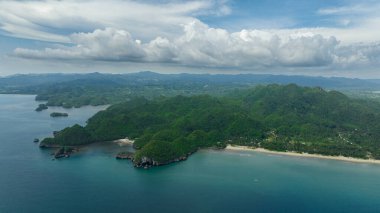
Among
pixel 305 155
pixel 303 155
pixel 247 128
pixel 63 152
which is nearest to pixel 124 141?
pixel 63 152

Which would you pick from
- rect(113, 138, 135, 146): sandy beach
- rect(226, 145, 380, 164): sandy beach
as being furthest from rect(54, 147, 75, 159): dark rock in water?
rect(226, 145, 380, 164): sandy beach

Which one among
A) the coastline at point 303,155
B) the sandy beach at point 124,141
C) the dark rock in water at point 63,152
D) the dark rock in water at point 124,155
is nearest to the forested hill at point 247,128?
the sandy beach at point 124,141

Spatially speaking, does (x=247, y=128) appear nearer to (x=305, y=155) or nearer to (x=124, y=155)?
(x=305, y=155)

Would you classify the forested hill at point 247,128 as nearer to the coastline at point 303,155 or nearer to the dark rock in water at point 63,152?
the coastline at point 303,155

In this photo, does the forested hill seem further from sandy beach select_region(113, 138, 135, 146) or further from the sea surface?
the sea surface

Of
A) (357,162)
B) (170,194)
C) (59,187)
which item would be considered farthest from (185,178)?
(357,162)

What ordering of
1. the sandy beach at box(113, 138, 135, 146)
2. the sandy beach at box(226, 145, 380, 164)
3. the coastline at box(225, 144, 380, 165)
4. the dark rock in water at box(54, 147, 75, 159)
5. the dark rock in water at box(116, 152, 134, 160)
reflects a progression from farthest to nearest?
1. the sandy beach at box(113, 138, 135, 146)
2. the coastline at box(225, 144, 380, 165)
3. the sandy beach at box(226, 145, 380, 164)
4. the dark rock in water at box(54, 147, 75, 159)
5. the dark rock in water at box(116, 152, 134, 160)
